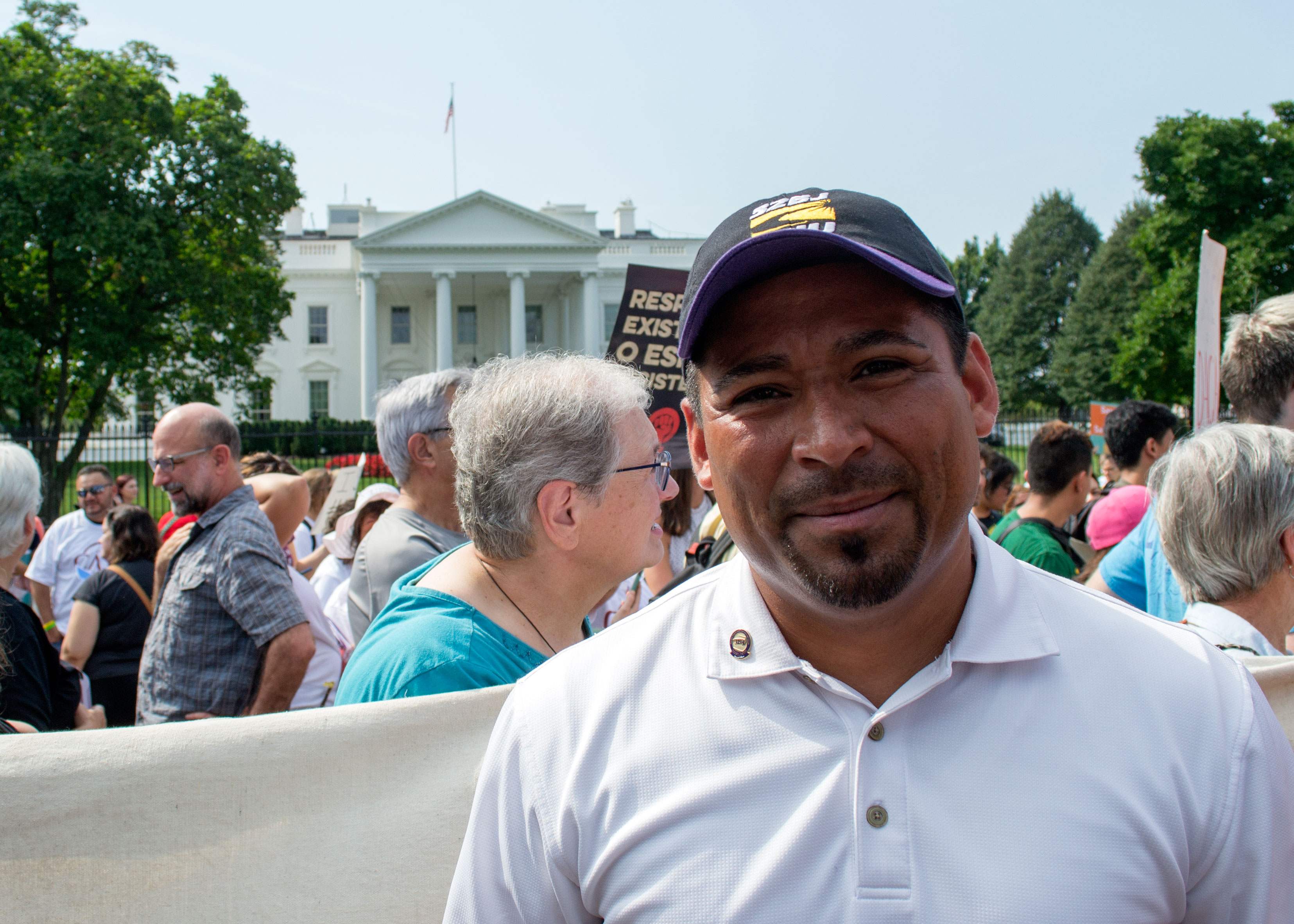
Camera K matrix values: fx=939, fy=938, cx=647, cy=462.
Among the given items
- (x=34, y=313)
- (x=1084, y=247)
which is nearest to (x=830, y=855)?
(x=34, y=313)

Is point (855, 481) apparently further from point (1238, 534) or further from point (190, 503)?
point (190, 503)

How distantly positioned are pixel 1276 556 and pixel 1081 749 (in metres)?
1.57

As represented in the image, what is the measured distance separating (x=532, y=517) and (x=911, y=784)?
1315 millimetres

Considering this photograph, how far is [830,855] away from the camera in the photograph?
3.87 ft

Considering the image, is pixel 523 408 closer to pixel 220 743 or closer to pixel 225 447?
pixel 220 743

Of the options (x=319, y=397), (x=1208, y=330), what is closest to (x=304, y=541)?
(x=1208, y=330)

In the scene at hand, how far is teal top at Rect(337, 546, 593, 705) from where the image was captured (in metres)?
2.03

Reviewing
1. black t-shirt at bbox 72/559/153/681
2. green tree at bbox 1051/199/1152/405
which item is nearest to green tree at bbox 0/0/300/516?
black t-shirt at bbox 72/559/153/681

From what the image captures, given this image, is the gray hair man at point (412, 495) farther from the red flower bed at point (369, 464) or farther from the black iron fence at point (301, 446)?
the red flower bed at point (369, 464)

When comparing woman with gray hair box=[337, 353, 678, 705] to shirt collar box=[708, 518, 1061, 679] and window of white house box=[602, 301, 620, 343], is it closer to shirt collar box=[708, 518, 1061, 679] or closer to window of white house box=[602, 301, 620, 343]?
shirt collar box=[708, 518, 1061, 679]

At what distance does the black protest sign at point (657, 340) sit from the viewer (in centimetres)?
496

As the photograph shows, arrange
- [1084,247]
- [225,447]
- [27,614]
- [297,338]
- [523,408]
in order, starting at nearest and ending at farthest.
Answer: [523,408] → [27,614] → [225,447] → [297,338] → [1084,247]

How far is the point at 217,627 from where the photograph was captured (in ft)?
11.3

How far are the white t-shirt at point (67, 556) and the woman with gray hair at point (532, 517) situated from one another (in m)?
6.26
